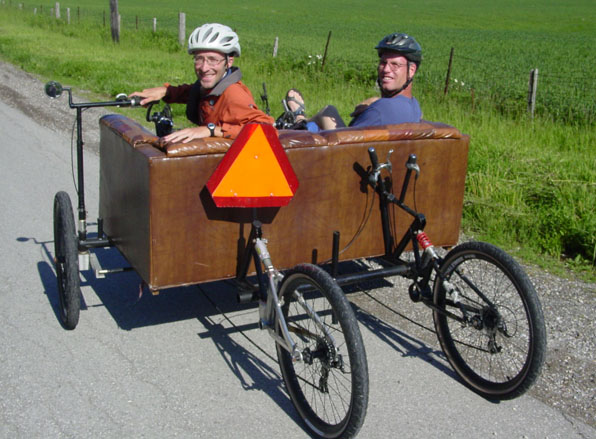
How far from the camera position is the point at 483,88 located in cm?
1673

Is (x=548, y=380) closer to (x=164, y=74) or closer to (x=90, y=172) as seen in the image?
(x=90, y=172)

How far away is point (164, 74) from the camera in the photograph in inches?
619

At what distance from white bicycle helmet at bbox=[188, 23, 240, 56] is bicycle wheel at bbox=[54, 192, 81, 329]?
4.04 ft

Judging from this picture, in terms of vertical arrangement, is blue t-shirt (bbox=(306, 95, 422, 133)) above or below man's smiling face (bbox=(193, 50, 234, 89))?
below

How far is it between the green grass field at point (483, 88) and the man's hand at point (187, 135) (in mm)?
3063

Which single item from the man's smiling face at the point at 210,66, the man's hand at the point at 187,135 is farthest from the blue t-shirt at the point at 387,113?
the man's hand at the point at 187,135

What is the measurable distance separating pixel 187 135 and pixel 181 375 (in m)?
1.29

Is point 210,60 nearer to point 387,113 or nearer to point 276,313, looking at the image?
point 387,113

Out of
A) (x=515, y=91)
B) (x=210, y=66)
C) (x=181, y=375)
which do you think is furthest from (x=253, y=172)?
(x=515, y=91)

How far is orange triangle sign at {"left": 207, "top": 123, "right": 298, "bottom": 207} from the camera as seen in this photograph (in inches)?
142

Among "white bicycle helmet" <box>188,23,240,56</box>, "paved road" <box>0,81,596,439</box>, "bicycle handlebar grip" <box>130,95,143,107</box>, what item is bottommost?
"paved road" <box>0,81,596,439</box>

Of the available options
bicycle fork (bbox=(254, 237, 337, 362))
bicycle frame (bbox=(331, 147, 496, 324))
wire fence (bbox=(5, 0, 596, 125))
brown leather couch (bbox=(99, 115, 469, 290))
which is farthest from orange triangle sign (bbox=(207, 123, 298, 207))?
wire fence (bbox=(5, 0, 596, 125))

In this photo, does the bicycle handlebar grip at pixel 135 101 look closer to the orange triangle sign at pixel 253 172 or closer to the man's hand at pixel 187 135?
the man's hand at pixel 187 135

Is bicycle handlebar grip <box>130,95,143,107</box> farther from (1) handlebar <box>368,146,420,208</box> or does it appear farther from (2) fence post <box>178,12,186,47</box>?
(2) fence post <box>178,12,186,47</box>
